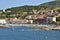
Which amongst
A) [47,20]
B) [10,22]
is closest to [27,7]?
[10,22]

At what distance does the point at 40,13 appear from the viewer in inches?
1859

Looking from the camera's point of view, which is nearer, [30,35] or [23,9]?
[30,35]

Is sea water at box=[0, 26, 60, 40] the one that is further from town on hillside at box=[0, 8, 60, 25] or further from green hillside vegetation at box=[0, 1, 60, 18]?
green hillside vegetation at box=[0, 1, 60, 18]

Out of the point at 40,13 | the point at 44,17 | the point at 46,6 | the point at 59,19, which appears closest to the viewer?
the point at 59,19

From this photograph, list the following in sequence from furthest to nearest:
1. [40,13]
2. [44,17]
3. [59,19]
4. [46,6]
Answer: [46,6] < [40,13] < [44,17] < [59,19]

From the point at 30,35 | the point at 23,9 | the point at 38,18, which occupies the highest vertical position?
the point at 30,35

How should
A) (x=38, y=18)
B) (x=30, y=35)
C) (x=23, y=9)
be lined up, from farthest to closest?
(x=23, y=9) → (x=38, y=18) → (x=30, y=35)

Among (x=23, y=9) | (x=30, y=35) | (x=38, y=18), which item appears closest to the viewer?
(x=30, y=35)

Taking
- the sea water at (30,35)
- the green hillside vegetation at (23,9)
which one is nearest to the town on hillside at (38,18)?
the green hillside vegetation at (23,9)

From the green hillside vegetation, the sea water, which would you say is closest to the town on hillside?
the green hillside vegetation

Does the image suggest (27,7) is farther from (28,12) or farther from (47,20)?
(47,20)

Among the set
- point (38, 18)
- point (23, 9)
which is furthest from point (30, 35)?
point (23, 9)

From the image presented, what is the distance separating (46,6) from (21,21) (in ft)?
33.0

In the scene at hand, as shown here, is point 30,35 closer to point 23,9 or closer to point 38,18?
point 38,18
